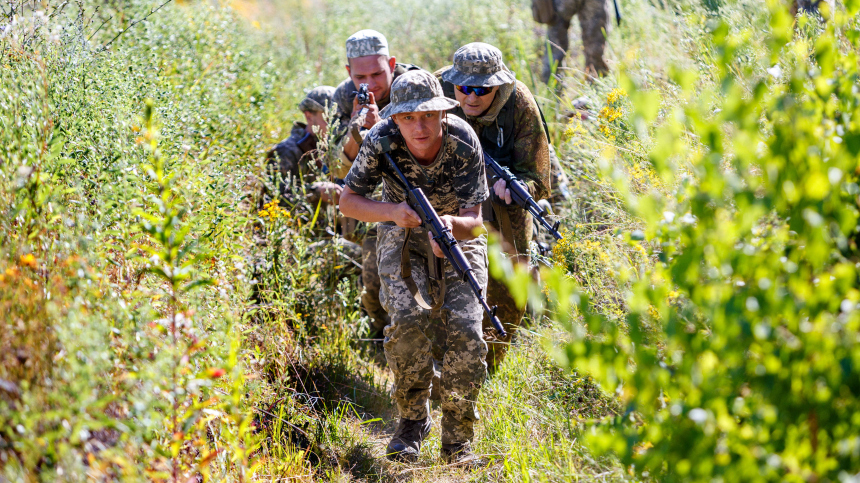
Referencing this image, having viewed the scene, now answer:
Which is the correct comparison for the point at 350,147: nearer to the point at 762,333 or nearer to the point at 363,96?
the point at 363,96

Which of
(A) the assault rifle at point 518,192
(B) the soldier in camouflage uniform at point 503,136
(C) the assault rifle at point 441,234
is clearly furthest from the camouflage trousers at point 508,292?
(C) the assault rifle at point 441,234

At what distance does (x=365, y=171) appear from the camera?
3.66 metres

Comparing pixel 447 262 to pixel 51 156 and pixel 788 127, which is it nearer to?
pixel 51 156

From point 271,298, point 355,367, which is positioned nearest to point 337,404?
point 355,367

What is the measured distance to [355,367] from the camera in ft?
14.5

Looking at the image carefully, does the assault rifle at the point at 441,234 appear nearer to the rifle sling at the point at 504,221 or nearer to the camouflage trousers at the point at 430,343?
the camouflage trousers at the point at 430,343

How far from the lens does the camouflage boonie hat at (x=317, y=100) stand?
563 cm

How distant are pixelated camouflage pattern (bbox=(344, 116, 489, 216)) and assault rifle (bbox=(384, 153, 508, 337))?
0.33 feet

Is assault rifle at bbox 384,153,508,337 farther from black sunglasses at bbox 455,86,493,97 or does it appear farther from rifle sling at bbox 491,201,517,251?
black sunglasses at bbox 455,86,493,97

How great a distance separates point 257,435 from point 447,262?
1.30 metres

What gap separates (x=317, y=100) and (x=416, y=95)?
2.56 meters

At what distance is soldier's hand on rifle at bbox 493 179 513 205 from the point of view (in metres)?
4.29

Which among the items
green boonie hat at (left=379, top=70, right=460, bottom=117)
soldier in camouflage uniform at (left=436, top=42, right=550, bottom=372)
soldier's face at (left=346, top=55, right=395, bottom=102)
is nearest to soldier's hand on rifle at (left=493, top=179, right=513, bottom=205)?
soldier in camouflage uniform at (left=436, top=42, right=550, bottom=372)

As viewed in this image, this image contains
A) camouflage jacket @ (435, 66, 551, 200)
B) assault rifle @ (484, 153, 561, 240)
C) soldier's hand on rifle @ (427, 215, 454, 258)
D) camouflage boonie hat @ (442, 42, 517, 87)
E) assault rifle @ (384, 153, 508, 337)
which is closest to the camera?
assault rifle @ (384, 153, 508, 337)
